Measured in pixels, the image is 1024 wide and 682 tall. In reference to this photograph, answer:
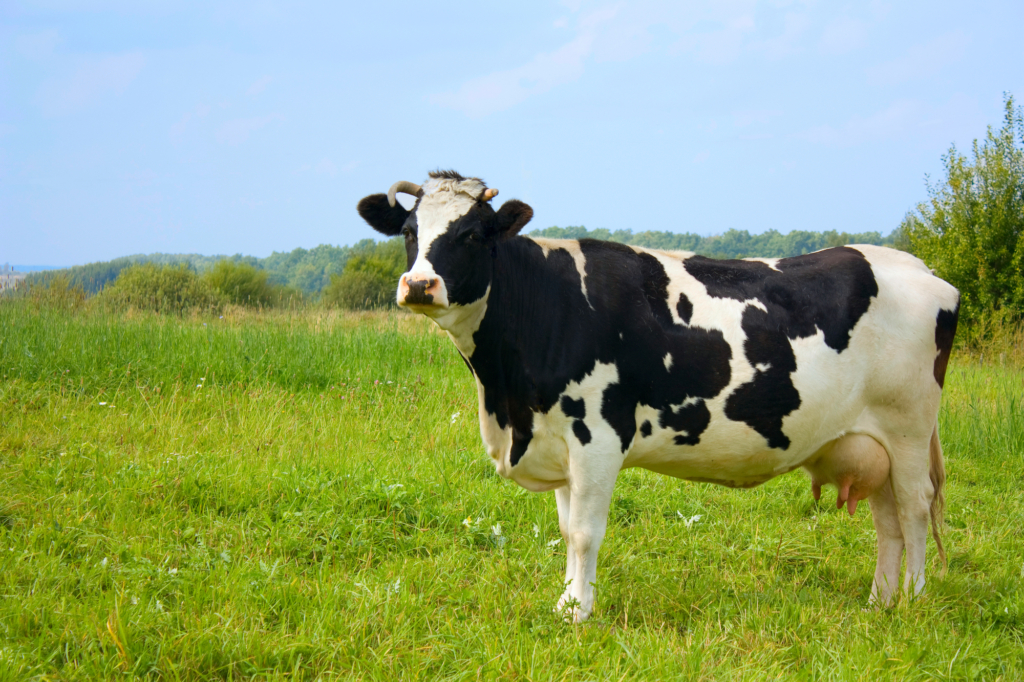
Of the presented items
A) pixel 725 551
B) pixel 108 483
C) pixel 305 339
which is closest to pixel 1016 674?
pixel 725 551

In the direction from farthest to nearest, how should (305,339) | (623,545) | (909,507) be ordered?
1. (305,339)
2. (623,545)
3. (909,507)

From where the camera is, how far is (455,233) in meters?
3.78

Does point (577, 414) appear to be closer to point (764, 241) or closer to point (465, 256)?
point (465, 256)

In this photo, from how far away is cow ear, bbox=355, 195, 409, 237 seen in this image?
432cm

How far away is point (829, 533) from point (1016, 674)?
2045 mm

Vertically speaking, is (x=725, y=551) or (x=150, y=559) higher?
(x=150, y=559)

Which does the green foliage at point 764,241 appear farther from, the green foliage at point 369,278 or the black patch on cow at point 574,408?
the black patch on cow at point 574,408

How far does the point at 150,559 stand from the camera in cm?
428

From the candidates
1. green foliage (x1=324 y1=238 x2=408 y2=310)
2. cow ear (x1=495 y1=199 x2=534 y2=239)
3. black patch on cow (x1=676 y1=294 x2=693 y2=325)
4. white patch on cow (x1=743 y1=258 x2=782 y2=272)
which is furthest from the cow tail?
green foliage (x1=324 y1=238 x2=408 y2=310)

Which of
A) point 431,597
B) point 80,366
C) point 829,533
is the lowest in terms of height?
point 829,533

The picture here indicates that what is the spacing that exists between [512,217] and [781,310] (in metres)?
1.71

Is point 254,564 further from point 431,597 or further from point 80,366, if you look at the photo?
point 80,366

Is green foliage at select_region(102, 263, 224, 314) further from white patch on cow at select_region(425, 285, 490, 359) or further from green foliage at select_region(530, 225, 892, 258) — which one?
green foliage at select_region(530, 225, 892, 258)

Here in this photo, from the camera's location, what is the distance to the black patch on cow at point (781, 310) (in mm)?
4066
